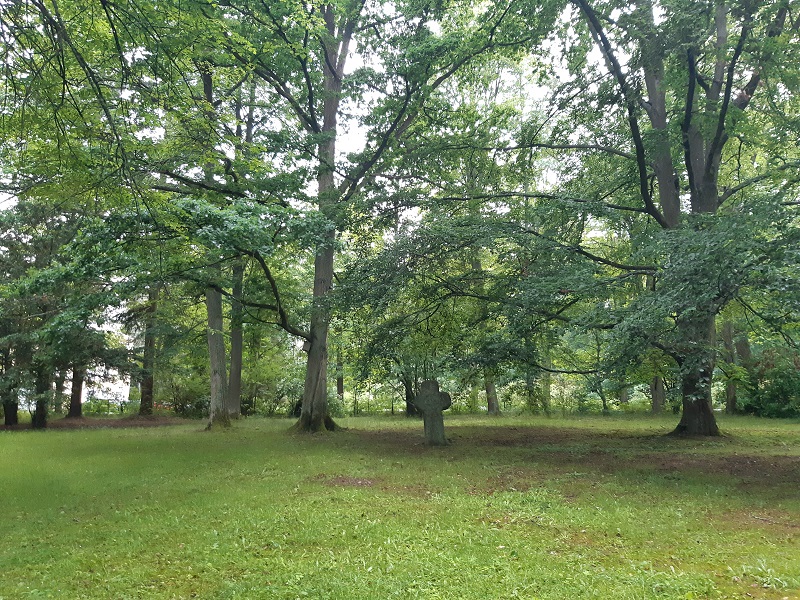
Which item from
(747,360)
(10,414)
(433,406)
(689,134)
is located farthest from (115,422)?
(747,360)

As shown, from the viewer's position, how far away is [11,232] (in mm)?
18203

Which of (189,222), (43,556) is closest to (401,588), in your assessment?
(43,556)

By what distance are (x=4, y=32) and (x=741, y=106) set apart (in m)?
12.7

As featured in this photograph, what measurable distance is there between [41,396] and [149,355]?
4.10 m

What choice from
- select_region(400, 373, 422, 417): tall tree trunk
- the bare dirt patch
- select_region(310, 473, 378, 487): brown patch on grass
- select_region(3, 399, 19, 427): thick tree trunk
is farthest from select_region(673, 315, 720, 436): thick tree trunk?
select_region(3, 399, 19, 427): thick tree trunk

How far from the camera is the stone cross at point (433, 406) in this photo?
1233cm

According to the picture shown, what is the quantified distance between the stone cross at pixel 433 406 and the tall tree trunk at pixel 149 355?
1108 cm

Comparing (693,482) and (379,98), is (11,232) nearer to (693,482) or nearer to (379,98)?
(379,98)

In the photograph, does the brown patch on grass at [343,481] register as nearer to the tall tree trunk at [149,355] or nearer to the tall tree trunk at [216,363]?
the tall tree trunk at [216,363]

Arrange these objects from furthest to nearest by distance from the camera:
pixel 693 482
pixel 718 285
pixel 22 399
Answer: pixel 22 399
pixel 693 482
pixel 718 285

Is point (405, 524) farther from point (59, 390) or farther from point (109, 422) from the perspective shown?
point (109, 422)

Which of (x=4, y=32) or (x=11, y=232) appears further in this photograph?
(x=11, y=232)

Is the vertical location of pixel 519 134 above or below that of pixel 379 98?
below

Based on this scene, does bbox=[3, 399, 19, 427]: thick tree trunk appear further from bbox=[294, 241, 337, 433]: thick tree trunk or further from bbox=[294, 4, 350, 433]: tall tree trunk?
bbox=[294, 4, 350, 433]: tall tree trunk
